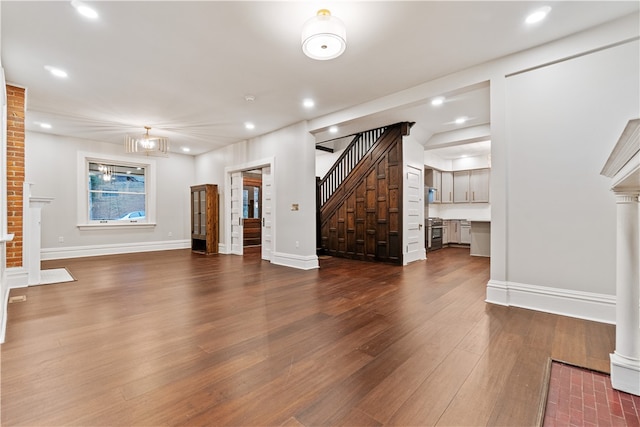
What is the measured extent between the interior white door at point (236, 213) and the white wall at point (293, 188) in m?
0.97

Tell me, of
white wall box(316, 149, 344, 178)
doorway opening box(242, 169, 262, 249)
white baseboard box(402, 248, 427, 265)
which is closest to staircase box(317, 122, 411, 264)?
white baseboard box(402, 248, 427, 265)

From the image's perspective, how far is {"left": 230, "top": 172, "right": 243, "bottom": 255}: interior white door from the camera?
7.38 meters

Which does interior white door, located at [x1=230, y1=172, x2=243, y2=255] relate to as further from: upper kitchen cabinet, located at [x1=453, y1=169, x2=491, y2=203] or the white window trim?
upper kitchen cabinet, located at [x1=453, y1=169, x2=491, y2=203]

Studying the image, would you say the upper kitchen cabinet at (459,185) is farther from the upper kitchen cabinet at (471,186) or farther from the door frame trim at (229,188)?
the door frame trim at (229,188)

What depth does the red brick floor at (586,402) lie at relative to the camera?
4.78ft

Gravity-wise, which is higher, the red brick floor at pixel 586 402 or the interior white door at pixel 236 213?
the interior white door at pixel 236 213

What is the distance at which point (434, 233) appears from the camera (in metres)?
8.16

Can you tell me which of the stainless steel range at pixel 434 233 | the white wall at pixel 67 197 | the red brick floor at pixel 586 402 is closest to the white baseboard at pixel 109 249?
the white wall at pixel 67 197

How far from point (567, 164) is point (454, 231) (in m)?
6.61

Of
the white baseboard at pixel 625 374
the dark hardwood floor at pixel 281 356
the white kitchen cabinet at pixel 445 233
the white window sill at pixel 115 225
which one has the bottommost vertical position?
the dark hardwood floor at pixel 281 356

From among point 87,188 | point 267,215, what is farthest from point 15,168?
point 267,215

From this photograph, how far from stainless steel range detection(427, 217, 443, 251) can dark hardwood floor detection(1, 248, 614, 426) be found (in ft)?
13.2

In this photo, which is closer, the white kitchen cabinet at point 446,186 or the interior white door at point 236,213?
the interior white door at point 236,213

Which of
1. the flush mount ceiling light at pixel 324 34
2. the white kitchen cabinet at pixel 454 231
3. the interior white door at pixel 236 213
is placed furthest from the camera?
the white kitchen cabinet at pixel 454 231
